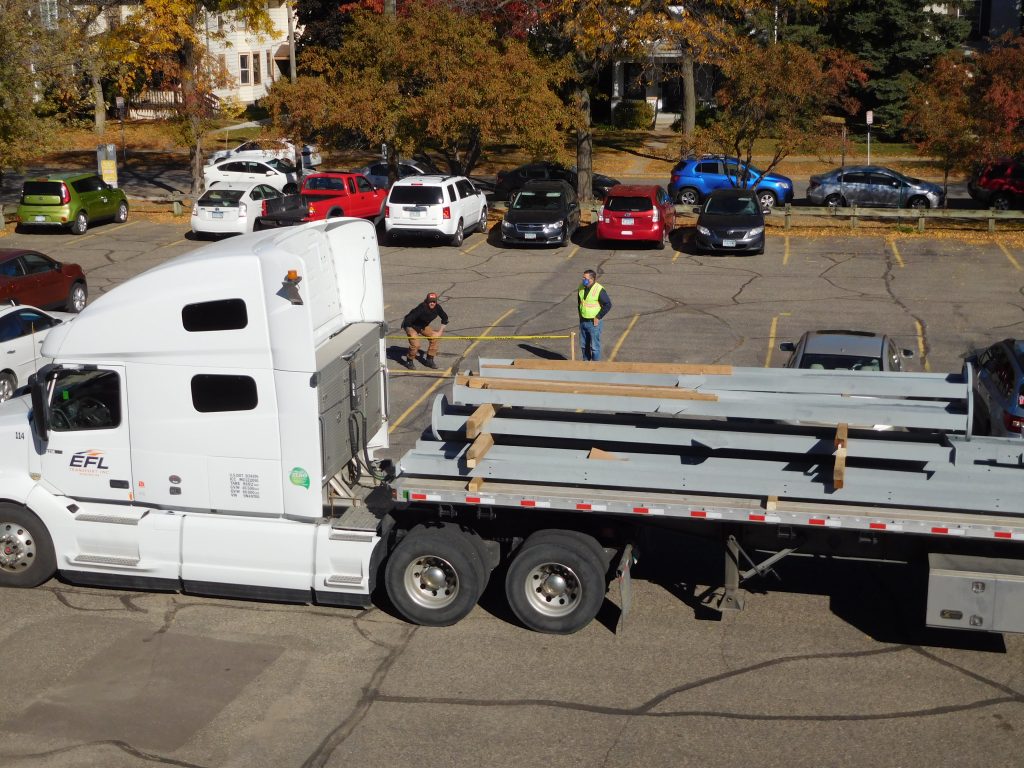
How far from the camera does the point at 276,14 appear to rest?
67250 mm

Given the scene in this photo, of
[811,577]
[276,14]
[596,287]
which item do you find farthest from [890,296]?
[276,14]

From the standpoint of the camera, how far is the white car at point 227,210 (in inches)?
1228

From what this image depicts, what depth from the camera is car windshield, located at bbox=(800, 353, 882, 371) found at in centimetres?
1491

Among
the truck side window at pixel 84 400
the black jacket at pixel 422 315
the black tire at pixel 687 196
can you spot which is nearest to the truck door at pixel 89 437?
the truck side window at pixel 84 400

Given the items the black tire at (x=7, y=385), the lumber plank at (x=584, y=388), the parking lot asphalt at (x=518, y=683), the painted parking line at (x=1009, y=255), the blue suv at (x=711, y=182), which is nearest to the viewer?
the parking lot asphalt at (x=518, y=683)

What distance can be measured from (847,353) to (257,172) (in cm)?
2988

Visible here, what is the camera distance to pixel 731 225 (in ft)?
96.5

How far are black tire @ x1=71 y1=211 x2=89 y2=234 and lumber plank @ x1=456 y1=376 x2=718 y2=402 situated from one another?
83.2 ft

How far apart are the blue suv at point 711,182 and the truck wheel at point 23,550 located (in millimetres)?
29384

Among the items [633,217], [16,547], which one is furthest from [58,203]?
[16,547]

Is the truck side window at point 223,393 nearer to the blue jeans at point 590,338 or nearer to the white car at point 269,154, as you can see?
the blue jeans at point 590,338

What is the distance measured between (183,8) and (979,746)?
109 feet

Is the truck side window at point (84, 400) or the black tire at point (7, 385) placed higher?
the truck side window at point (84, 400)

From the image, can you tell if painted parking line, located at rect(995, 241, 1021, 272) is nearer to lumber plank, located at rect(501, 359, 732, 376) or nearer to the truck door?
lumber plank, located at rect(501, 359, 732, 376)
